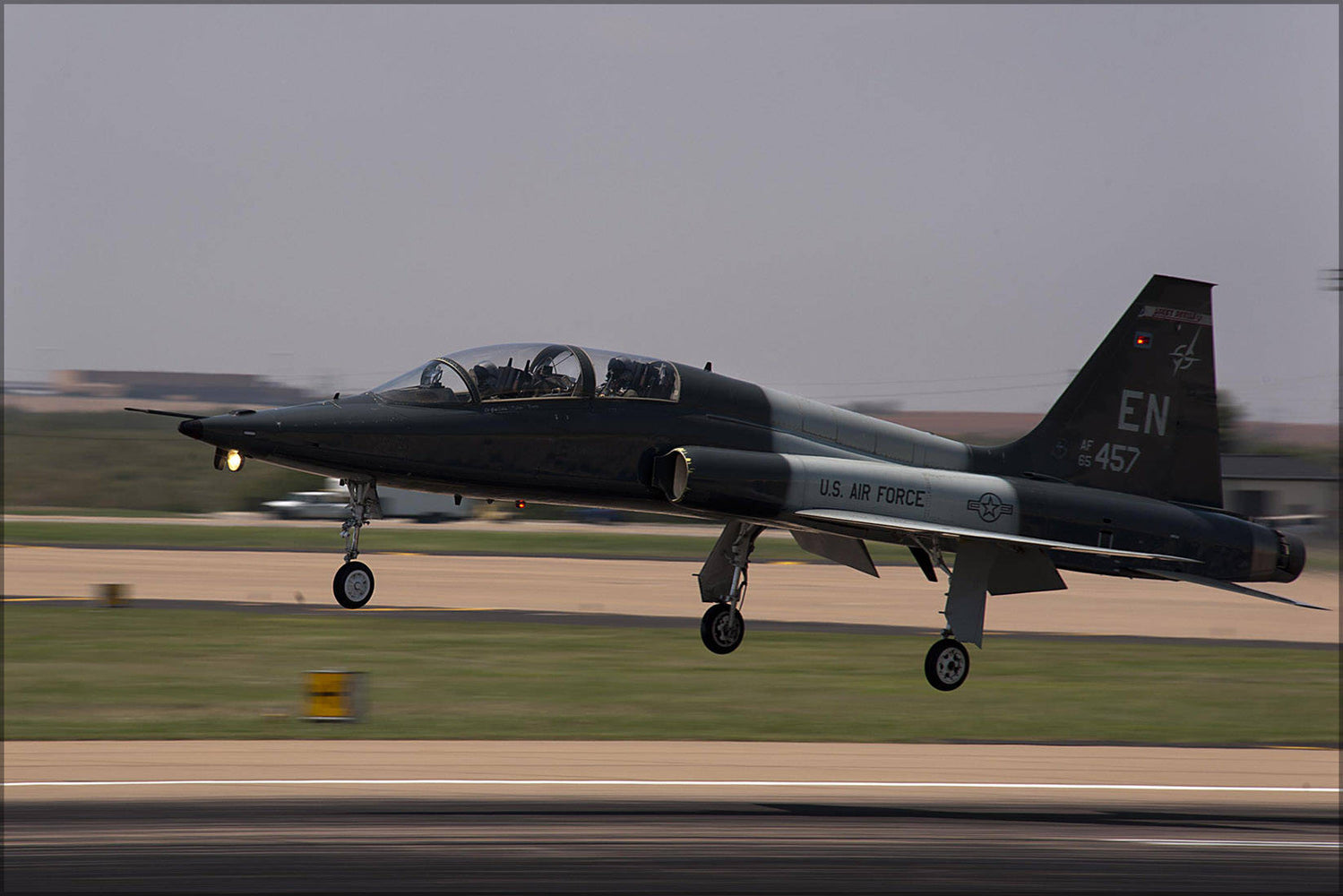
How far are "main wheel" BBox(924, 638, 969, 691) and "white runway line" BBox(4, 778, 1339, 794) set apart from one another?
613cm

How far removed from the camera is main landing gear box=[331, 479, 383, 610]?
18.6 metres

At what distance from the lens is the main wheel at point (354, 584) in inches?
731

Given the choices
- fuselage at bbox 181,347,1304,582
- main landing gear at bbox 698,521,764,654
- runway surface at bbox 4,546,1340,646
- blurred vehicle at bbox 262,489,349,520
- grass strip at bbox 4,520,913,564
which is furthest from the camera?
blurred vehicle at bbox 262,489,349,520

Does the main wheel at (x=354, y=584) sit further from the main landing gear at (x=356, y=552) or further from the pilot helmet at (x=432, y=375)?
the pilot helmet at (x=432, y=375)

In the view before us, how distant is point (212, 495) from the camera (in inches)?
4574

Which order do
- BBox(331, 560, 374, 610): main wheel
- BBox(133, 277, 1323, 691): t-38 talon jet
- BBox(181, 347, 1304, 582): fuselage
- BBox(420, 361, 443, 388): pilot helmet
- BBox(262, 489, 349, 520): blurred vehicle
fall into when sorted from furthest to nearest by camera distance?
BBox(262, 489, 349, 520): blurred vehicle → BBox(420, 361, 443, 388): pilot helmet → BBox(133, 277, 1323, 691): t-38 talon jet → BBox(181, 347, 1304, 582): fuselage → BBox(331, 560, 374, 610): main wheel

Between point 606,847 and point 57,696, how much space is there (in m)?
19.9

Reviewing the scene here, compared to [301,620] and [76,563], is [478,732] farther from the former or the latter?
[76,563]

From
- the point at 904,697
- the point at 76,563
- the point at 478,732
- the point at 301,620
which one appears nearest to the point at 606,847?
the point at 478,732

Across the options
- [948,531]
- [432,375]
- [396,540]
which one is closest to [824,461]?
[948,531]

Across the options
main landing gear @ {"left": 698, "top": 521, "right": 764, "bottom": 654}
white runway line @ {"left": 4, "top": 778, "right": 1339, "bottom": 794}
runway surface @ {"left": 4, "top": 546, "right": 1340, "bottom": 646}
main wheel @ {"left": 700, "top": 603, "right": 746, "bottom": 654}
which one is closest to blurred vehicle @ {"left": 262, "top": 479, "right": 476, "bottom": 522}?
runway surface @ {"left": 4, "top": 546, "right": 1340, "bottom": 646}

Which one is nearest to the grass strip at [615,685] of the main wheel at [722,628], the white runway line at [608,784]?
the white runway line at [608,784]

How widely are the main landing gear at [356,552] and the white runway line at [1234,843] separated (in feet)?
45.3

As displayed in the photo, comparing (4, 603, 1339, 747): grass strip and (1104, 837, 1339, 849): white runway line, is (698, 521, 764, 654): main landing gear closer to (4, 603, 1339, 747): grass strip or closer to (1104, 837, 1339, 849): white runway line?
(1104, 837, 1339, 849): white runway line
